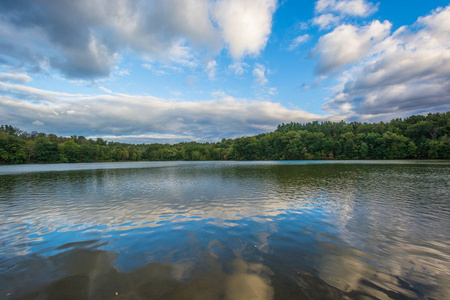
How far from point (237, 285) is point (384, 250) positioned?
19.8ft

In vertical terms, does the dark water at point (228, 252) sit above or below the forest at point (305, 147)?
below

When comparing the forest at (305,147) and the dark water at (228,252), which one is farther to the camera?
the forest at (305,147)

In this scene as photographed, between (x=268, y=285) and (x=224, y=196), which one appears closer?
(x=268, y=285)

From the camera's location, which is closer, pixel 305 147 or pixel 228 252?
pixel 228 252

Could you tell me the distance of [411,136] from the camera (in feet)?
386

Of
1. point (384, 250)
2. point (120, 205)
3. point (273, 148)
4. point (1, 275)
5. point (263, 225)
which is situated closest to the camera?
point (1, 275)

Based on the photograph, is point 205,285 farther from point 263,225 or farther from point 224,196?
point 224,196

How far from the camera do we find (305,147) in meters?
139

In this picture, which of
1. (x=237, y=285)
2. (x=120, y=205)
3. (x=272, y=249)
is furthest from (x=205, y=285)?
(x=120, y=205)

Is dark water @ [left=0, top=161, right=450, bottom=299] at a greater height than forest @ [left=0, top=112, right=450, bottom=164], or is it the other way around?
forest @ [left=0, top=112, right=450, bottom=164]

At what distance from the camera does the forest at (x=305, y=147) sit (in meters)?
106

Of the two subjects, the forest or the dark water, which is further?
the forest

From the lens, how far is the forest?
106 meters

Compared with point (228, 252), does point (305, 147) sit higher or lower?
higher
